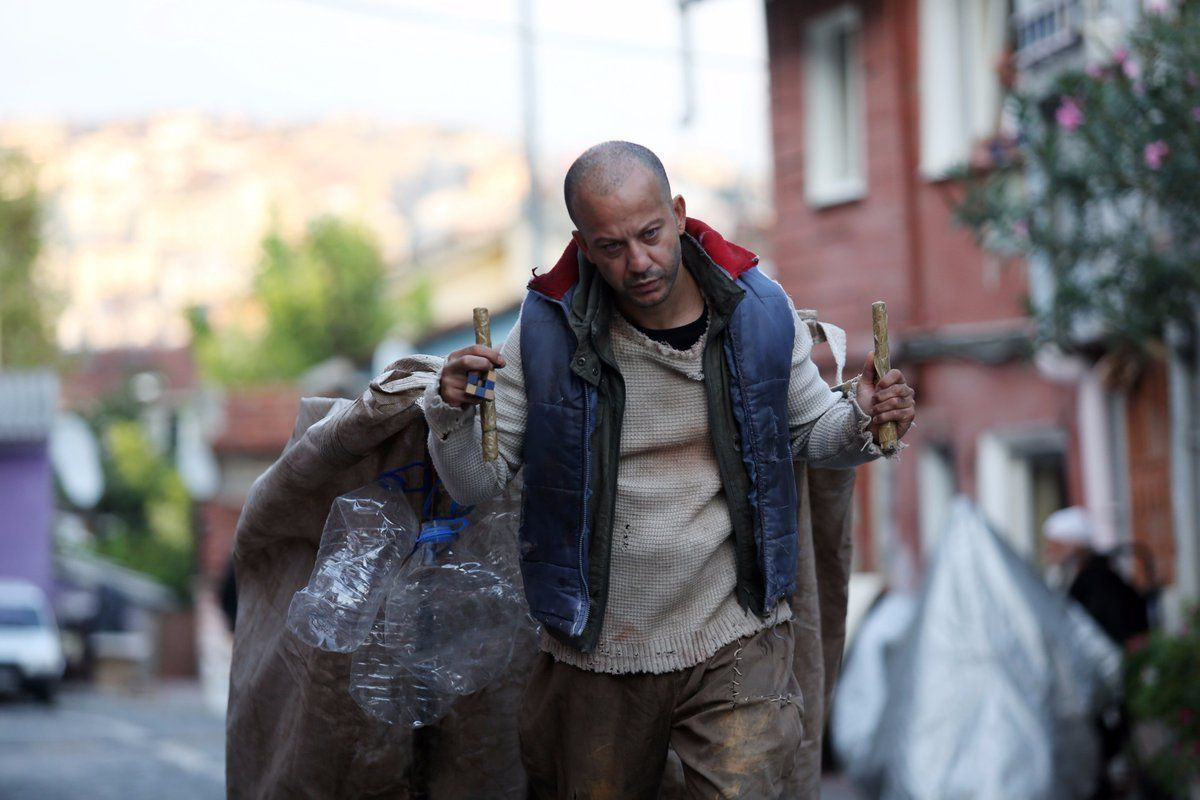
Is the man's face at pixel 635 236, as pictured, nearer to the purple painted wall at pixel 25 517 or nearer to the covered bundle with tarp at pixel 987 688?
the covered bundle with tarp at pixel 987 688

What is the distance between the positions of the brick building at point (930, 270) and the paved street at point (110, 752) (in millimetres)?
6029

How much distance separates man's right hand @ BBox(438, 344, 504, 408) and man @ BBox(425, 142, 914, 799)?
0.12 feet

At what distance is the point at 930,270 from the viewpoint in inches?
676

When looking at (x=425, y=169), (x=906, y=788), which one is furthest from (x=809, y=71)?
(x=425, y=169)

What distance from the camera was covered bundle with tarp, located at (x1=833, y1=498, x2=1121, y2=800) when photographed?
916cm

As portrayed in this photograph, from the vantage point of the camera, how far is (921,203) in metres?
17.2

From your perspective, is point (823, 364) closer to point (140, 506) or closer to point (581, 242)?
point (581, 242)

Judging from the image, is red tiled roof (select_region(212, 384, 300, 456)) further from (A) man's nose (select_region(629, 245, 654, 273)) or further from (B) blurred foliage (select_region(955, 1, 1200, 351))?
(A) man's nose (select_region(629, 245, 654, 273))

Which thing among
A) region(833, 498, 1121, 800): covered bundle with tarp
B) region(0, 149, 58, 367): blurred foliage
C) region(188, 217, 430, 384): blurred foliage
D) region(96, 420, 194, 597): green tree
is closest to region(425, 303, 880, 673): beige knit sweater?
region(833, 498, 1121, 800): covered bundle with tarp

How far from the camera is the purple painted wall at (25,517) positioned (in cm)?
3475

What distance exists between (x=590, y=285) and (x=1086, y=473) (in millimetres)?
11224

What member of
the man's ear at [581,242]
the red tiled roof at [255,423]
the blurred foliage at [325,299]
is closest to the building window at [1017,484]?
the man's ear at [581,242]

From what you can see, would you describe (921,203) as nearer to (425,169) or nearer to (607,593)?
(607,593)

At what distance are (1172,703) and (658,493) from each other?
583 cm
